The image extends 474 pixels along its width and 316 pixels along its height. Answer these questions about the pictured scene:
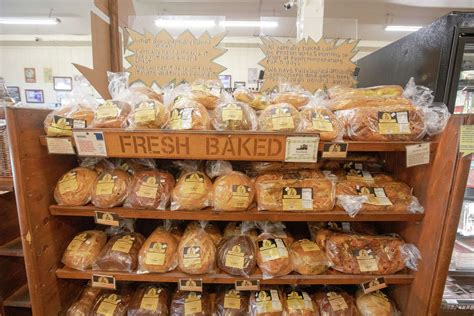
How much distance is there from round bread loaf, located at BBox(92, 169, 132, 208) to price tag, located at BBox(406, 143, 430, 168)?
117 centimetres

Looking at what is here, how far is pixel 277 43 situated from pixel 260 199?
0.79m

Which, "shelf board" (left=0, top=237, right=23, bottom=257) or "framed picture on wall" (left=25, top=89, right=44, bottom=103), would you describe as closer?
"shelf board" (left=0, top=237, right=23, bottom=257)

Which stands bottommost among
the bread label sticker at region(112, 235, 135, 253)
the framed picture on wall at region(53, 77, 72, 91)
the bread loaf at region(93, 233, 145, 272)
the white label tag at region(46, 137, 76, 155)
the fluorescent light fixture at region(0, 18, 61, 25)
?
the bread loaf at region(93, 233, 145, 272)

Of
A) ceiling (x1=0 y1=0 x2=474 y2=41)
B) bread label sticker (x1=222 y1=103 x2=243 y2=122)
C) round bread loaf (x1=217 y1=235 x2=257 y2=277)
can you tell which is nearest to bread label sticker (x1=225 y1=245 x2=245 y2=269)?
round bread loaf (x1=217 y1=235 x2=257 y2=277)

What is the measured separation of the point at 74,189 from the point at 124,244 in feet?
1.07

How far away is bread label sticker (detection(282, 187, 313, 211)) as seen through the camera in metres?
1.03

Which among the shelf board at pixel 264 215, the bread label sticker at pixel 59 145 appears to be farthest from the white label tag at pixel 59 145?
the shelf board at pixel 264 215

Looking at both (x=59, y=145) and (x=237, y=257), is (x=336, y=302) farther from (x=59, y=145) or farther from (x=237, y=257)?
(x=59, y=145)

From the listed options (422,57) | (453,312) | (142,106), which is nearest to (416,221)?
(453,312)

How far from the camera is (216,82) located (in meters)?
1.24

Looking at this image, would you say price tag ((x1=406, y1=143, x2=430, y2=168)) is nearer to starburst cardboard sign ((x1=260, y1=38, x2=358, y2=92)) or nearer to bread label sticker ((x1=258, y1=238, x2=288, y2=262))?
starburst cardboard sign ((x1=260, y1=38, x2=358, y2=92))

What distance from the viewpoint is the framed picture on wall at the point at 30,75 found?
7383 mm

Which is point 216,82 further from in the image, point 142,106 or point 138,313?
point 138,313

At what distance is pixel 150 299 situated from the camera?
1156mm
